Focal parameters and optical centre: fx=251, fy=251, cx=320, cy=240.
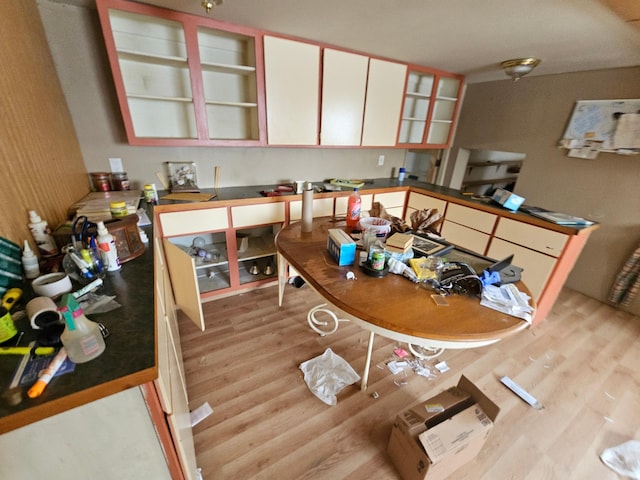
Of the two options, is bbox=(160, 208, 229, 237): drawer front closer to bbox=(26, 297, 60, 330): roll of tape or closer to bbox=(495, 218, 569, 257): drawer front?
bbox=(26, 297, 60, 330): roll of tape

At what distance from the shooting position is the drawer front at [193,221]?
1.88 metres

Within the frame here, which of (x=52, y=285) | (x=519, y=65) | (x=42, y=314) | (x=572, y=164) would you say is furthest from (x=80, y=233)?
(x=572, y=164)

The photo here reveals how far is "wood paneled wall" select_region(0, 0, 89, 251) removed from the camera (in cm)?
96

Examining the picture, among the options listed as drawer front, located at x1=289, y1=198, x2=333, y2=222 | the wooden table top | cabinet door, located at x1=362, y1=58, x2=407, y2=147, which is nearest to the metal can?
the wooden table top

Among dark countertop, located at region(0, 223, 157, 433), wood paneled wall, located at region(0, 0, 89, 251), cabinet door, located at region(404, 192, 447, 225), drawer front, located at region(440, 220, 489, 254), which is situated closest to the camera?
dark countertop, located at region(0, 223, 157, 433)

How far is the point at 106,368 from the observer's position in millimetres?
594

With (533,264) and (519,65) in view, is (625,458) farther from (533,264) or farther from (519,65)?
(519,65)

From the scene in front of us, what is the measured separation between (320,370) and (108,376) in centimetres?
127

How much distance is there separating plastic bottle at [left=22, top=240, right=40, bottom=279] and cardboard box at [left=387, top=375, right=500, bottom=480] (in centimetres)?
156

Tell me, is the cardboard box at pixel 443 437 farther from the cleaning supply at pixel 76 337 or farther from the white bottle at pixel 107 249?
the white bottle at pixel 107 249

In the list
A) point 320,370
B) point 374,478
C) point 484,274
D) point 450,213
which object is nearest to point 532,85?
point 450,213

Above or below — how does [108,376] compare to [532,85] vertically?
below

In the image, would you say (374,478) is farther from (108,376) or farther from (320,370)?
(108,376)

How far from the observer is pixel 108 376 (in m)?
0.57
